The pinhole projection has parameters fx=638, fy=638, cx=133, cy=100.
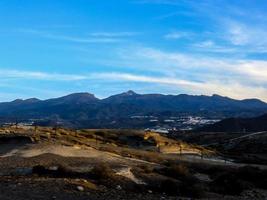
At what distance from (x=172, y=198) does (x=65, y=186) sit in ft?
18.4

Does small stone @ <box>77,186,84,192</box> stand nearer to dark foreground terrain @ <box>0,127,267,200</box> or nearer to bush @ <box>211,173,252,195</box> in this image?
dark foreground terrain @ <box>0,127,267,200</box>

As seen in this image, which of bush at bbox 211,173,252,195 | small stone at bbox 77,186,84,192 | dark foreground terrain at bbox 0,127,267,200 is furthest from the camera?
bush at bbox 211,173,252,195

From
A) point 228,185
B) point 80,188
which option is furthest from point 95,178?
point 228,185

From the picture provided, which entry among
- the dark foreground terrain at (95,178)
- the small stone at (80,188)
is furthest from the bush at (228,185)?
the small stone at (80,188)

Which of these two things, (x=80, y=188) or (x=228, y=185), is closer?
(x=80, y=188)

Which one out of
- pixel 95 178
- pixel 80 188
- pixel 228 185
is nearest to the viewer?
pixel 80 188

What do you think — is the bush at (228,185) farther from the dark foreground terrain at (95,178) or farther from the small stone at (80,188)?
the small stone at (80,188)

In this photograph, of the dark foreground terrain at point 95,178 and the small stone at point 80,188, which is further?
the small stone at point 80,188

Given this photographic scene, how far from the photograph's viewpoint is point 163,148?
8681 cm

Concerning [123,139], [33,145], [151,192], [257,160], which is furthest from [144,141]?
[151,192]

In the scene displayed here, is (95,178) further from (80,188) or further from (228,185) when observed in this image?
(228,185)

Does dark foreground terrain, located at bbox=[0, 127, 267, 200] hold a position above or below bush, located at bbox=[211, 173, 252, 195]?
above

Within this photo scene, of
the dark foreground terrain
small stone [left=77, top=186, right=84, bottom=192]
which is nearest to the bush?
the dark foreground terrain

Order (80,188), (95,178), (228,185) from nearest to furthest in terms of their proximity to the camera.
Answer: (80,188)
(95,178)
(228,185)
